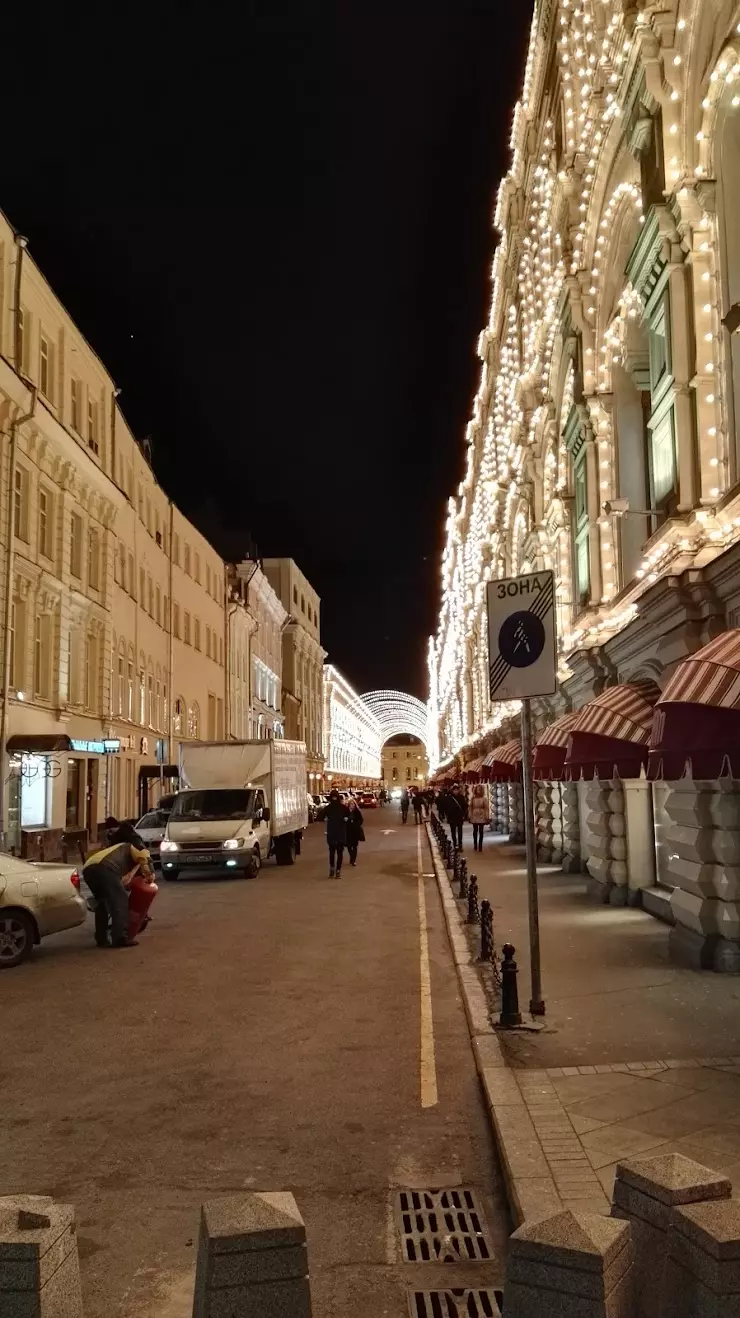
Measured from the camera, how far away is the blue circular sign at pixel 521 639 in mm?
8633

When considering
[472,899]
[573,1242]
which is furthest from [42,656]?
[573,1242]

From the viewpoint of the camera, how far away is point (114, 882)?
13391 millimetres

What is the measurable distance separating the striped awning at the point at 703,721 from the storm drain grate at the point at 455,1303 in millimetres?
4792

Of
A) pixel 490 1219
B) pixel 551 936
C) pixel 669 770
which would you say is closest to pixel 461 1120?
pixel 490 1219

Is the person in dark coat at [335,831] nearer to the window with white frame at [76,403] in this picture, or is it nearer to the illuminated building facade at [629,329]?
the illuminated building facade at [629,329]

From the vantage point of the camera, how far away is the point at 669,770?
853cm

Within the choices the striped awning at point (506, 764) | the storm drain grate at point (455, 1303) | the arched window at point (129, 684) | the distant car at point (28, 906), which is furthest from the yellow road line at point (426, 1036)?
the arched window at point (129, 684)

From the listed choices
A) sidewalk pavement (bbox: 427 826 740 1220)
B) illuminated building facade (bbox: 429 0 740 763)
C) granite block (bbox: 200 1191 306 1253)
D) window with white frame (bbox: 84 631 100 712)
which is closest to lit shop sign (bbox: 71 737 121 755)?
window with white frame (bbox: 84 631 100 712)

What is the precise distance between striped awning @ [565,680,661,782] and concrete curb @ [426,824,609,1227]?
4900 millimetres

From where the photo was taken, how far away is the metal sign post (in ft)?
28.0

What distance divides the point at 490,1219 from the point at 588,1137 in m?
1.01

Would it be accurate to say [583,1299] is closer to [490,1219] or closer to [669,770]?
[490,1219]

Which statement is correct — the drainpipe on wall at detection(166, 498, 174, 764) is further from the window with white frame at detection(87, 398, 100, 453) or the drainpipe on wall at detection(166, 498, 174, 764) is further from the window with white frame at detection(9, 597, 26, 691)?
the window with white frame at detection(9, 597, 26, 691)

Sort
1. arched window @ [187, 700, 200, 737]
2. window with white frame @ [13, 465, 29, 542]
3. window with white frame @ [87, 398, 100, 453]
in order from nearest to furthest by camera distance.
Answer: window with white frame @ [13, 465, 29, 542] < window with white frame @ [87, 398, 100, 453] < arched window @ [187, 700, 200, 737]
